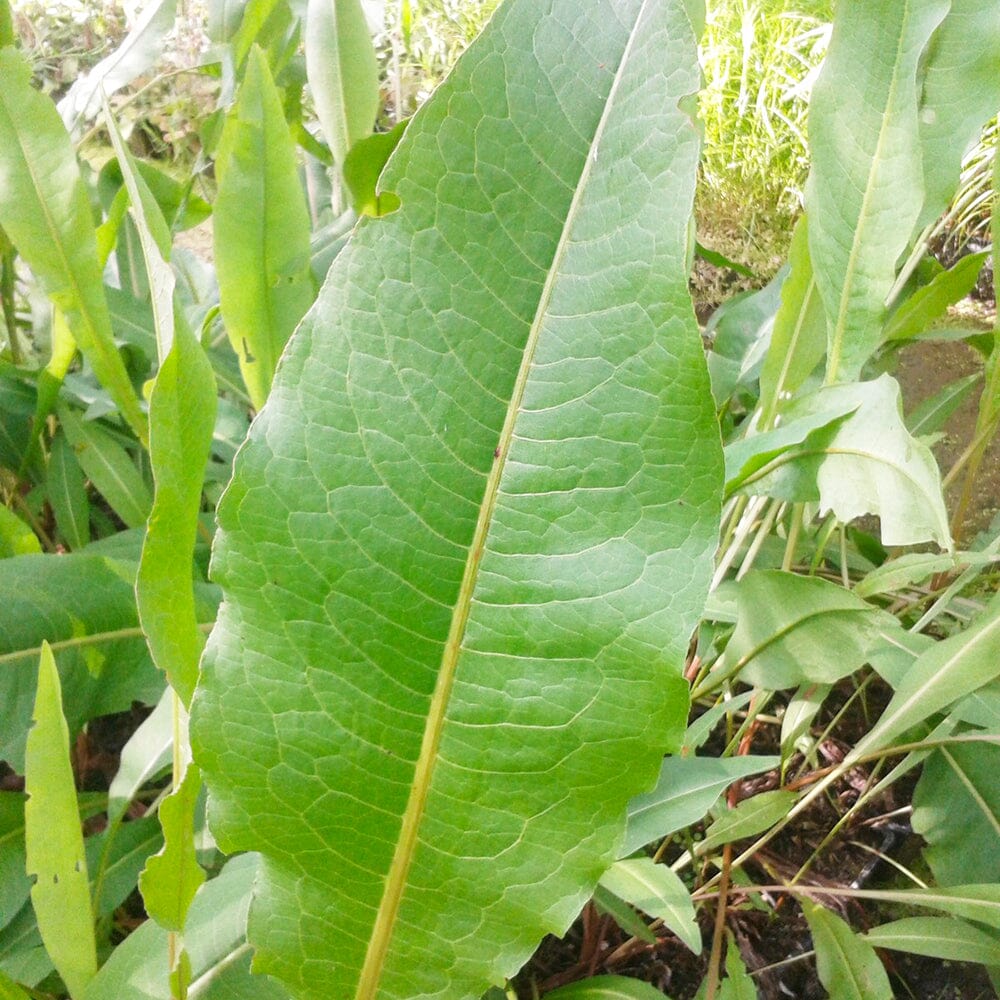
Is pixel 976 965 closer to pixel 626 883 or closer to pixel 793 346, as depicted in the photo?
pixel 626 883

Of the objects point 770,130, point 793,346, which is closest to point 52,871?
point 793,346

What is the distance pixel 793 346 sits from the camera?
1.65 feet

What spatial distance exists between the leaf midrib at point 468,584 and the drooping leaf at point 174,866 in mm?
69

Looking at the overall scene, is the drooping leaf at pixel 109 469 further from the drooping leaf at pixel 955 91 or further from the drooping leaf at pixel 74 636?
the drooping leaf at pixel 955 91

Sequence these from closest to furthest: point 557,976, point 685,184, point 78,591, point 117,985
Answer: point 685,184, point 117,985, point 78,591, point 557,976

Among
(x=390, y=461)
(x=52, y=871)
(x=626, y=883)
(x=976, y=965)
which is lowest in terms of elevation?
(x=976, y=965)

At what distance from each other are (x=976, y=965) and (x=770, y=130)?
4.87 ft

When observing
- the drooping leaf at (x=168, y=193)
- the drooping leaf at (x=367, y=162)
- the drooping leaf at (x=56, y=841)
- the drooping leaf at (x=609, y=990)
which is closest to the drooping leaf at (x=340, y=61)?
the drooping leaf at (x=367, y=162)

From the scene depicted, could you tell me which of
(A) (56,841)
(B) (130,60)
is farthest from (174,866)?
(B) (130,60)

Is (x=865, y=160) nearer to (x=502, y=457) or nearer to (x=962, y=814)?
(x=502, y=457)

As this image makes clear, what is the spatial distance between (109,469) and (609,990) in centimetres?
51

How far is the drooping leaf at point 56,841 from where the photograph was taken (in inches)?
11.0

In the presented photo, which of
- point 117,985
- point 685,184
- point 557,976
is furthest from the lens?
point 557,976

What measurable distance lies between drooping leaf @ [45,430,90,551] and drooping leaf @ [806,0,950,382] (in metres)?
0.57
